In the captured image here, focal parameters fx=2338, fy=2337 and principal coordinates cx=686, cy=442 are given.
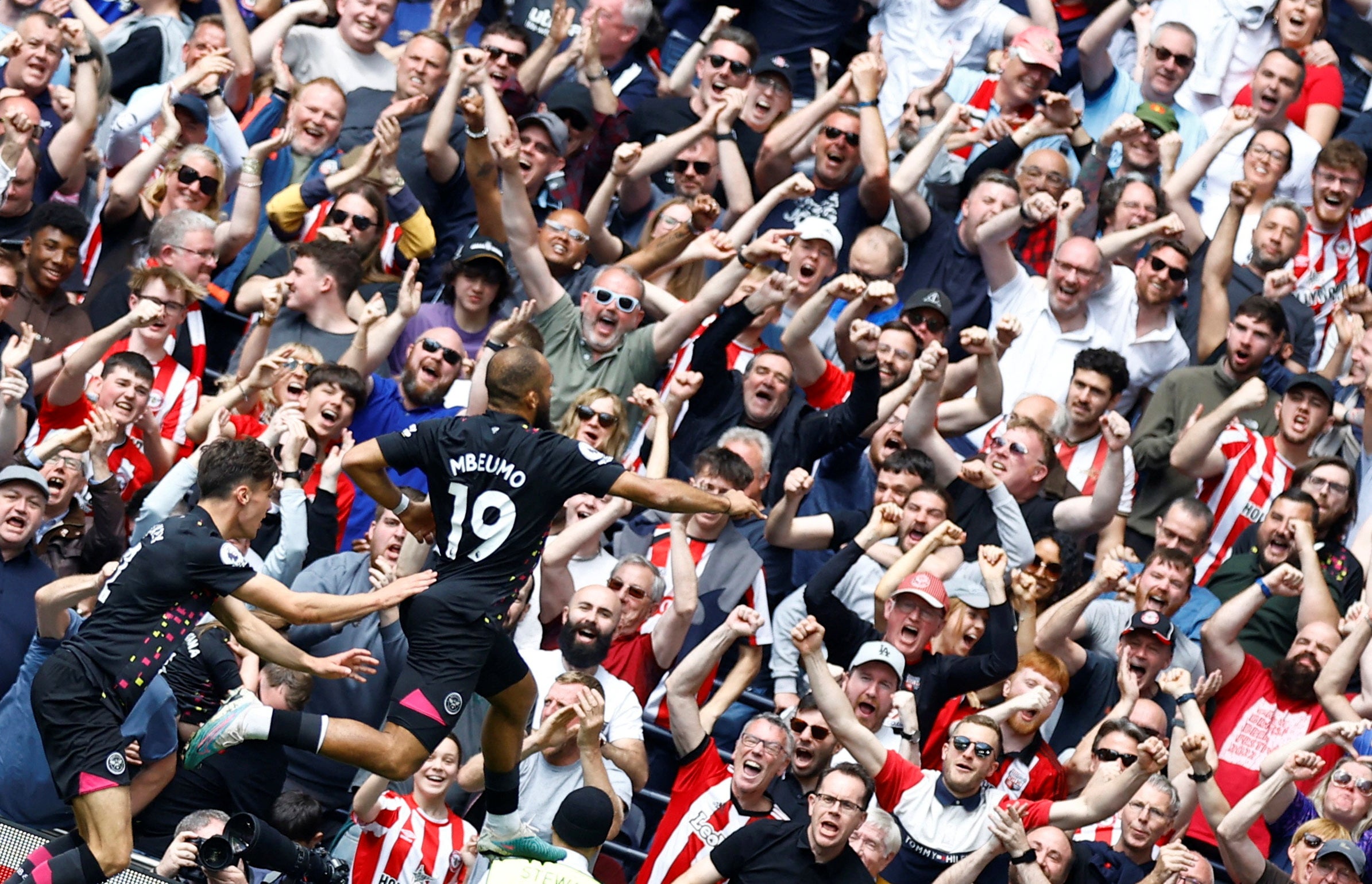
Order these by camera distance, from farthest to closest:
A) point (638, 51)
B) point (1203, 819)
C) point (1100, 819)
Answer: point (638, 51), point (1203, 819), point (1100, 819)

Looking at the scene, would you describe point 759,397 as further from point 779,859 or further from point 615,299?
point 779,859

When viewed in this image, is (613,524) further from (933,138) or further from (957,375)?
(933,138)

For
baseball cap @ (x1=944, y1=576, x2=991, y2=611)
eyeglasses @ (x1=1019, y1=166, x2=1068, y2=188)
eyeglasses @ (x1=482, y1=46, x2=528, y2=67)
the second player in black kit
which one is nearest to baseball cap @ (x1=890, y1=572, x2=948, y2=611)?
baseball cap @ (x1=944, y1=576, x2=991, y2=611)

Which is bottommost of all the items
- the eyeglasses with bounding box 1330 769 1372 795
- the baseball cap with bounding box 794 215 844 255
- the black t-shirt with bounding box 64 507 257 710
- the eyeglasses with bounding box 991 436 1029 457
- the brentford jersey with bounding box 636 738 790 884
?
the brentford jersey with bounding box 636 738 790 884

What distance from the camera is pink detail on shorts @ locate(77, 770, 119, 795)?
30.5 ft

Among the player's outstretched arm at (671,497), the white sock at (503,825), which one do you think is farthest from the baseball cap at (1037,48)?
the white sock at (503,825)

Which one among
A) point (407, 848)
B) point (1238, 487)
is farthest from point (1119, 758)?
point (407, 848)

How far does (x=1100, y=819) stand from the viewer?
1106 cm

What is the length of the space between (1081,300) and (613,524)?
311 cm

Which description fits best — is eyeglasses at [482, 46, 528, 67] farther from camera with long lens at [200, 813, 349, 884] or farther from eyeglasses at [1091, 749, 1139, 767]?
camera with long lens at [200, 813, 349, 884]

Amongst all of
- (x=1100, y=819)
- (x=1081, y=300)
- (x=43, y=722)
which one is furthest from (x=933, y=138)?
(x=43, y=722)

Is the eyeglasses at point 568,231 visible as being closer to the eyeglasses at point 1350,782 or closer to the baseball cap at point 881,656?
the baseball cap at point 881,656

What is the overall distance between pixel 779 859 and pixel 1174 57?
7261mm

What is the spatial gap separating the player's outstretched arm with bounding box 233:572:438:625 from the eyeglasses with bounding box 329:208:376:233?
166 inches
